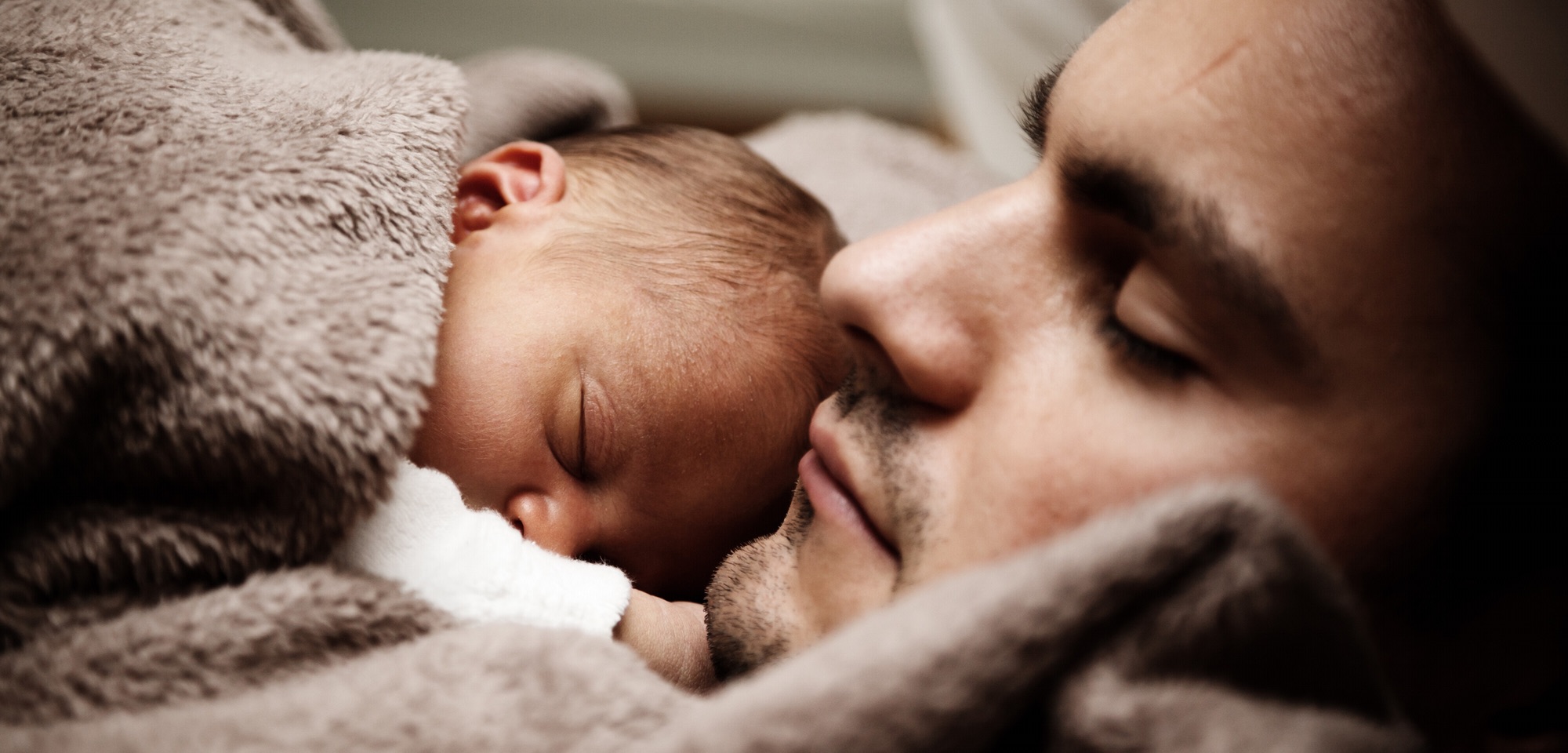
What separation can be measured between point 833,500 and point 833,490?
0.01 meters

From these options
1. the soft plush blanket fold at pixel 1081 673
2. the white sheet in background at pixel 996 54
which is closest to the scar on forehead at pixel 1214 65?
the soft plush blanket fold at pixel 1081 673

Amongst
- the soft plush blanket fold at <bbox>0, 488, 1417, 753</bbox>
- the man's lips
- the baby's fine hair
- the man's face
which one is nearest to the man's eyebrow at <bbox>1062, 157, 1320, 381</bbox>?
the man's face

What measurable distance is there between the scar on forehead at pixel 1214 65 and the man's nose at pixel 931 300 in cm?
14

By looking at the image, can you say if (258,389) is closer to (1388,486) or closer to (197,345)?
(197,345)

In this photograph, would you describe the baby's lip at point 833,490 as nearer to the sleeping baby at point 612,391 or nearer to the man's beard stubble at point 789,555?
the man's beard stubble at point 789,555

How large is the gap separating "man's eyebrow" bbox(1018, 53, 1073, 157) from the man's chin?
0.34 m

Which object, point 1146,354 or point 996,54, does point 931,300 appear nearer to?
Answer: point 1146,354

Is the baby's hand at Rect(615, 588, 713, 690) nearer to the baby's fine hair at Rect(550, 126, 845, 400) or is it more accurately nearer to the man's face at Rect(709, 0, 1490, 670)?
the man's face at Rect(709, 0, 1490, 670)

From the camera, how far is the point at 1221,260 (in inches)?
19.2

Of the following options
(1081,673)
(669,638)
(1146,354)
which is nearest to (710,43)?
(669,638)

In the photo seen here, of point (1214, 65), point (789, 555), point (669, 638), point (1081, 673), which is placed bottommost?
point (669, 638)

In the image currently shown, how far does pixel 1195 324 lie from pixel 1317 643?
0.59ft

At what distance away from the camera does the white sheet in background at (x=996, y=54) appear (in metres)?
1.46

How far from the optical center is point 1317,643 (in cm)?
44
